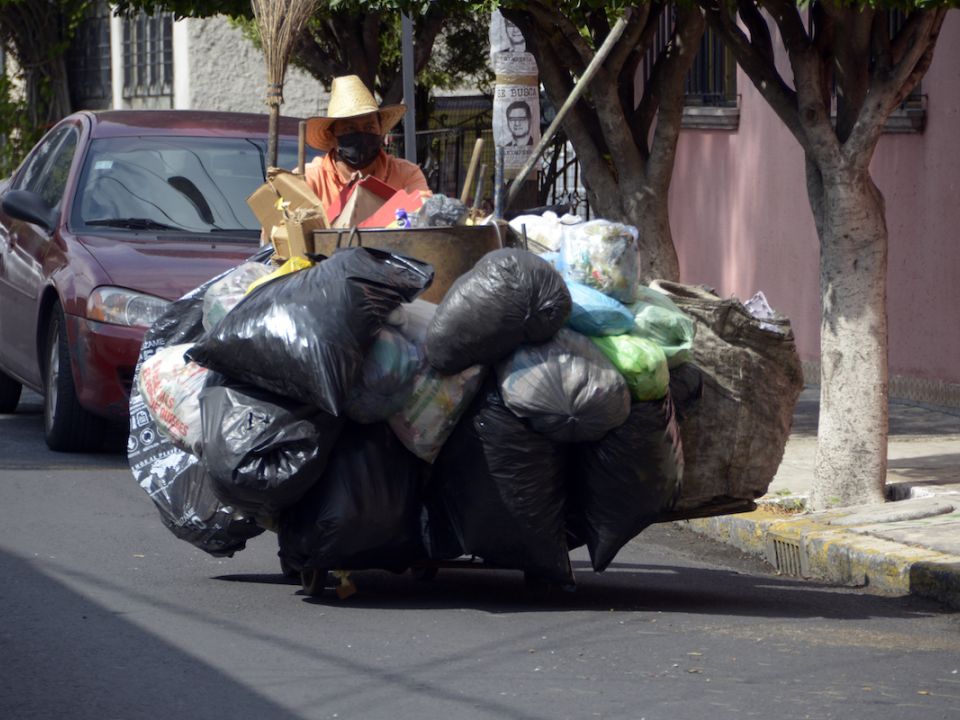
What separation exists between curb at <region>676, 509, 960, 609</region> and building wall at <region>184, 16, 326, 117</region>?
1555 cm

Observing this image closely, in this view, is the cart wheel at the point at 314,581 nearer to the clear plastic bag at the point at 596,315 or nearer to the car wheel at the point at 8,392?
the clear plastic bag at the point at 596,315

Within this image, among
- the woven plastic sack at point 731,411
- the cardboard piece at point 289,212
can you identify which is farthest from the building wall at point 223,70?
the woven plastic sack at point 731,411

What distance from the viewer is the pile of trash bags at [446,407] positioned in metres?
5.38

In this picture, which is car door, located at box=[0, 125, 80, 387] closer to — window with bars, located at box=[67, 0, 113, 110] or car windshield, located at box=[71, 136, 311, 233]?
car windshield, located at box=[71, 136, 311, 233]

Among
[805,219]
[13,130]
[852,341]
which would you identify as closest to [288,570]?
[852,341]

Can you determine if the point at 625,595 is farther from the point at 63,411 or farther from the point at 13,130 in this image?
the point at 13,130

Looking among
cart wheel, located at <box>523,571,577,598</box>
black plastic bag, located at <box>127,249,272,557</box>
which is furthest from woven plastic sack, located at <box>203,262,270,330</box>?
cart wheel, located at <box>523,571,577,598</box>

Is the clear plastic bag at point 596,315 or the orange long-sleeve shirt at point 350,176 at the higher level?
the orange long-sleeve shirt at point 350,176

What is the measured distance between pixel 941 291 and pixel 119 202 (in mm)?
5226

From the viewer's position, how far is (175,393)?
5.79 meters

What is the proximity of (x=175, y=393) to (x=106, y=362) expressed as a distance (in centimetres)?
305

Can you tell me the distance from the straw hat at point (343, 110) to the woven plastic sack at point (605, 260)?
1.39 meters

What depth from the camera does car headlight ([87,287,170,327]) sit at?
8641 millimetres

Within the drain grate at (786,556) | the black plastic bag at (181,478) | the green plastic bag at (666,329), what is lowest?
the drain grate at (786,556)
